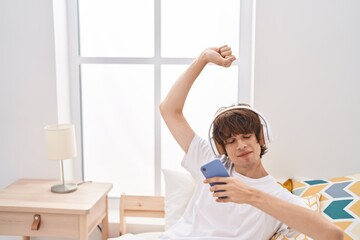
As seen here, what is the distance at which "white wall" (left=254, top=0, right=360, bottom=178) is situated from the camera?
6.54 ft

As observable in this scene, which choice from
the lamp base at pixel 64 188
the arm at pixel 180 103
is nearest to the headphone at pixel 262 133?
the arm at pixel 180 103

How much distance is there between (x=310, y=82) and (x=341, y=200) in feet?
1.98

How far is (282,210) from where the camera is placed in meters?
1.26

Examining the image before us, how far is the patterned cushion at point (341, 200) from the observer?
1.62m

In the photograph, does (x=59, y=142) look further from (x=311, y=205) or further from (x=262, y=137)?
(x=311, y=205)

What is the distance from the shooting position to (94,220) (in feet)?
6.49

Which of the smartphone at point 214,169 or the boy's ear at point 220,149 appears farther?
the boy's ear at point 220,149

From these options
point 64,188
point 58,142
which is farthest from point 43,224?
point 58,142

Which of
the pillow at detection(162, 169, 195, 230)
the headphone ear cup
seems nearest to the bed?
the pillow at detection(162, 169, 195, 230)

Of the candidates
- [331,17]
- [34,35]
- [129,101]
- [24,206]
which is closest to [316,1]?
[331,17]

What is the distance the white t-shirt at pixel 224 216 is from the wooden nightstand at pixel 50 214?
459 millimetres

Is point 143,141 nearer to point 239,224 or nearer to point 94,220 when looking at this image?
point 94,220

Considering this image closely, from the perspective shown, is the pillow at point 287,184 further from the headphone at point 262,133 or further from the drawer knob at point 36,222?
the drawer knob at point 36,222

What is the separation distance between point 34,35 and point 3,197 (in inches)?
32.8
